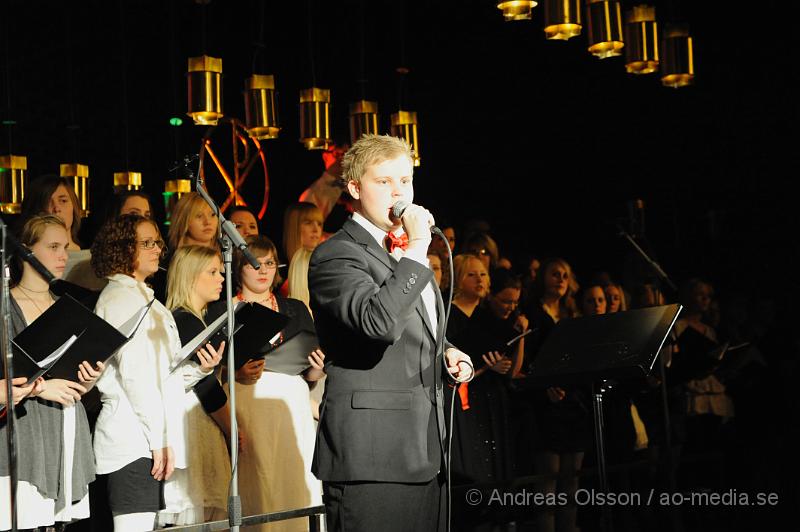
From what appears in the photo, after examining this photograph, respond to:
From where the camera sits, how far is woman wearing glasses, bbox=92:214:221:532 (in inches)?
152

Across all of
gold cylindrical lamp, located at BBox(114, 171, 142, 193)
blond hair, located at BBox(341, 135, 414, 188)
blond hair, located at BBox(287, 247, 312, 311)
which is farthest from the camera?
gold cylindrical lamp, located at BBox(114, 171, 142, 193)

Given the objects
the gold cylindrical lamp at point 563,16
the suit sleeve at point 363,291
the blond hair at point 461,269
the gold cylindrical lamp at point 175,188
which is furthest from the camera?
the gold cylindrical lamp at point 175,188

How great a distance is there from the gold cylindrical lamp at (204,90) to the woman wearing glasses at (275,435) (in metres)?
2.47

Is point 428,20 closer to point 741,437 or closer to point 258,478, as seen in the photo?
point 741,437

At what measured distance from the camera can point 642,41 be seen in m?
6.70

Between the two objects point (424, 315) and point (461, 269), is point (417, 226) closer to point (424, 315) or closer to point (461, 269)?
point (424, 315)

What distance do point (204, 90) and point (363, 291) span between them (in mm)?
4564

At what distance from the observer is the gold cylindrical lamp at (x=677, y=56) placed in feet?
23.4

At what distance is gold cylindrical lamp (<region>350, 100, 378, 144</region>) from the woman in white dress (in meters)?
3.65

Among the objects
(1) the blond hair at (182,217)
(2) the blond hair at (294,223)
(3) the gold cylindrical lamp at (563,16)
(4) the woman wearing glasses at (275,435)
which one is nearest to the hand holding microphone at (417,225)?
(4) the woman wearing glasses at (275,435)

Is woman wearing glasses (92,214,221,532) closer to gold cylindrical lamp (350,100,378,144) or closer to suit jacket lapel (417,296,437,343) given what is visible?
suit jacket lapel (417,296,437,343)

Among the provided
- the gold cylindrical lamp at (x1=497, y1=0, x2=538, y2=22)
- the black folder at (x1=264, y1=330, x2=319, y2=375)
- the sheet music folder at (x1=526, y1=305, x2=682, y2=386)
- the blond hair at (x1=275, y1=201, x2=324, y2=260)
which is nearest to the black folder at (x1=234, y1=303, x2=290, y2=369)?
the black folder at (x1=264, y1=330, x2=319, y2=375)

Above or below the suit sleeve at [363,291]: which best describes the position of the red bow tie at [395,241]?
above

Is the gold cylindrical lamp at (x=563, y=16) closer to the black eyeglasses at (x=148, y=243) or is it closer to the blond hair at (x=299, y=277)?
the blond hair at (x=299, y=277)
